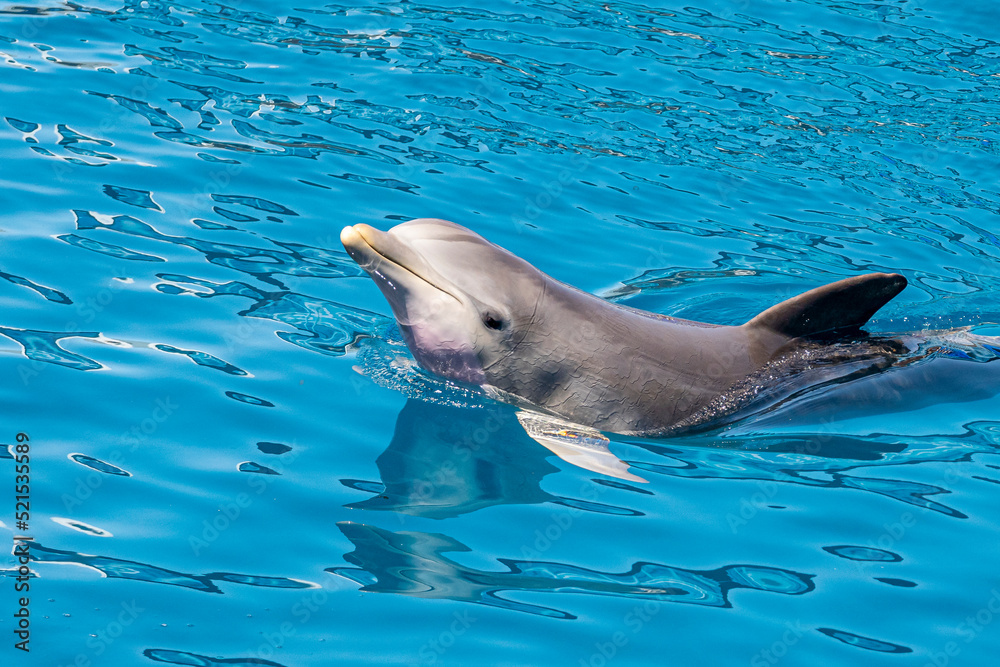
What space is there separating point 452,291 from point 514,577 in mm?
2044

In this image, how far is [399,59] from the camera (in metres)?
12.9

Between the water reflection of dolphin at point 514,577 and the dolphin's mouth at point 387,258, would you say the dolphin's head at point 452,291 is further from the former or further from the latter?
the water reflection of dolphin at point 514,577

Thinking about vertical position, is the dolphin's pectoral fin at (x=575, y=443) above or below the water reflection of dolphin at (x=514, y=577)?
above

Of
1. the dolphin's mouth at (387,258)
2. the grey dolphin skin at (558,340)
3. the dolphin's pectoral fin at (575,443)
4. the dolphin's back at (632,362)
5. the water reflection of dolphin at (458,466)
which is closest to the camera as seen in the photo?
the water reflection of dolphin at (458,466)

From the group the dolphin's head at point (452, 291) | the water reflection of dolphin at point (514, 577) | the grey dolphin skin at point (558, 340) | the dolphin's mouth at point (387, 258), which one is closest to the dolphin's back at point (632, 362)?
the grey dolphin skin at point (558, 340)

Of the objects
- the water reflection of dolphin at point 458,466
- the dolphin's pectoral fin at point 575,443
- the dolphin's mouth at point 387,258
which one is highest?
the dolphin's mouth at point 387,258

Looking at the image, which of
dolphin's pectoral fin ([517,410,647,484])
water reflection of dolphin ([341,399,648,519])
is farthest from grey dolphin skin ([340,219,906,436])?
water reflection of dolphin ([341,399,648,519])

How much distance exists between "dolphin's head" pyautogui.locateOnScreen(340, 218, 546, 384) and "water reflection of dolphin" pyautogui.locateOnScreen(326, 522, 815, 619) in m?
1.64

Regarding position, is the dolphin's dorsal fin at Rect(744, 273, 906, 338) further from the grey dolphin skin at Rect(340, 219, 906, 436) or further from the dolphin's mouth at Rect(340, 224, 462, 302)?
the dolphin's mouth at Rect(340, 224, 462, 302)

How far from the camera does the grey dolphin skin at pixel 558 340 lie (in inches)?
264

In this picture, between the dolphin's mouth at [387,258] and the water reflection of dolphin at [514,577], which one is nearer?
the water reflection of dolphin at [514,577]

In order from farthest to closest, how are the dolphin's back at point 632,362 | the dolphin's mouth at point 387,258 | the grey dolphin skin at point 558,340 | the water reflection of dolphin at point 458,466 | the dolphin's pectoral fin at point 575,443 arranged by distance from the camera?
the dolphin's back at point 632,362 < the grey dolphin skin at point 558,340 < the dolphin's mouth at point 387,258 < the dolphin's pectoral fin at point 575,443 < the water reflection of dolphin at point 458,466

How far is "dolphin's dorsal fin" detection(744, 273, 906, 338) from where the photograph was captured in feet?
22.6

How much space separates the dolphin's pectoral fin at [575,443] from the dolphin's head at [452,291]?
0.49 meters
